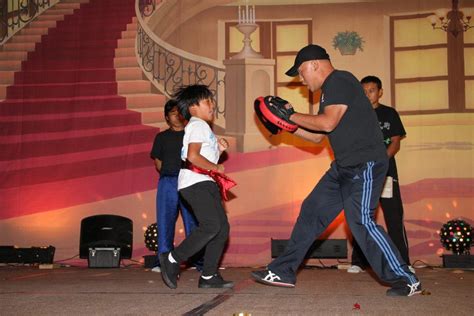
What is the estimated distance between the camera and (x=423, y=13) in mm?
7246

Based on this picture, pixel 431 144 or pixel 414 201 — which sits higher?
pixel 431 144

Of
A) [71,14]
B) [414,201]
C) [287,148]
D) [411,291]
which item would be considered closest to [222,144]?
[411,291]

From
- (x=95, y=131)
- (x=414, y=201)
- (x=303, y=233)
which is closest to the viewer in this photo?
(x=303, y=233)

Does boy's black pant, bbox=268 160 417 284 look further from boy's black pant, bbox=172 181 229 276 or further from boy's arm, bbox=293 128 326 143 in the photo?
boy's black pant, bbox=172 181 229 276

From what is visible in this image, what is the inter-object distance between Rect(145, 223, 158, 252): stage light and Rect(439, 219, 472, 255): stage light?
2.64 meters

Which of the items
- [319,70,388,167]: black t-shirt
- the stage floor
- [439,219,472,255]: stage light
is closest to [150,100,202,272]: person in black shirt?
the stage floor

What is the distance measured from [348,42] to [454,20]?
101 centimetres

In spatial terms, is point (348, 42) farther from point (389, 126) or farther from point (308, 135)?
point (308, 135)

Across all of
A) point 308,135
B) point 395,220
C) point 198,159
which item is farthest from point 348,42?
point 198,159

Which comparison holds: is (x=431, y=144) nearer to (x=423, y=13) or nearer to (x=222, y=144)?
(x=423, y=13)

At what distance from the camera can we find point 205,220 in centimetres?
511

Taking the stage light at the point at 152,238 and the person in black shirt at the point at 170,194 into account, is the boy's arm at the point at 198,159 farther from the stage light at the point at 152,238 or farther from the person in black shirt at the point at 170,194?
the stage light at the point at 152,238

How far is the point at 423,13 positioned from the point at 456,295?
330 cm

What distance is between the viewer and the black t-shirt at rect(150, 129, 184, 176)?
6.49 metres
